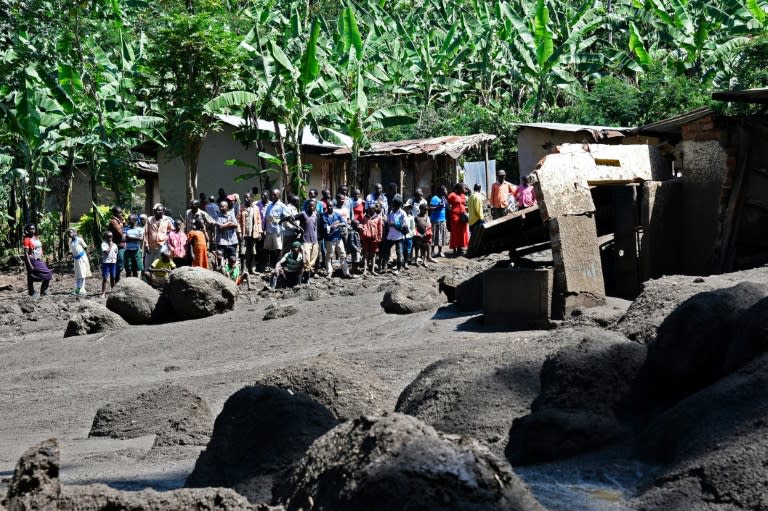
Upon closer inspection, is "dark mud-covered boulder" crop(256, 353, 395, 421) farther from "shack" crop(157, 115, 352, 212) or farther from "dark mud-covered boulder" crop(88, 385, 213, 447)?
"shack" crop(157, 115, 352, 212)

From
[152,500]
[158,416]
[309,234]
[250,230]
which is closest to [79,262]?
[250,230]

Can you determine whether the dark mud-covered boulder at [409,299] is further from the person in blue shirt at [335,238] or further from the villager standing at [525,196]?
the villager standing at [525,196]

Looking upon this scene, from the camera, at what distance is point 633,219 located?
43.2 feet

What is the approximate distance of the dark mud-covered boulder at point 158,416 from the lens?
28.1 feet

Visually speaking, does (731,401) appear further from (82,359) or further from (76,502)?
(82,359)

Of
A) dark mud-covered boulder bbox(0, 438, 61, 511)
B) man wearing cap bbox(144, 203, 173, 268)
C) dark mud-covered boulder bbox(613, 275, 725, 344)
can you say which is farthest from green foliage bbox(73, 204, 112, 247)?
dark mud-covered boulder bbox(0, 438, 61, 511)

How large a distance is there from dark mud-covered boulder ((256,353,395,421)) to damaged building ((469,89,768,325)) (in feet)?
18.0

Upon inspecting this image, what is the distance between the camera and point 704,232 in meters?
13.2

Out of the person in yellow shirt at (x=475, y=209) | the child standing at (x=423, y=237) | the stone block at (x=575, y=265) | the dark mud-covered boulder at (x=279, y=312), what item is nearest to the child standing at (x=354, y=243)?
the child standing at (x=423, y=237)

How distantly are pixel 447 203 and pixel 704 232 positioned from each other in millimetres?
9956

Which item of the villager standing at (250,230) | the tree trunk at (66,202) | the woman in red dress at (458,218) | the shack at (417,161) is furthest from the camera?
the tree trunk at (66,202)

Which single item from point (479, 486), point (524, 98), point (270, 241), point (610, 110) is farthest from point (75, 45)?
point (479, 486)

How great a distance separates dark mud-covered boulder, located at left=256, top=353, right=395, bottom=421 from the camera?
23.6 ft

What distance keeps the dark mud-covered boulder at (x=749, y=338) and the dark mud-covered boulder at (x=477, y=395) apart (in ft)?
4.98
